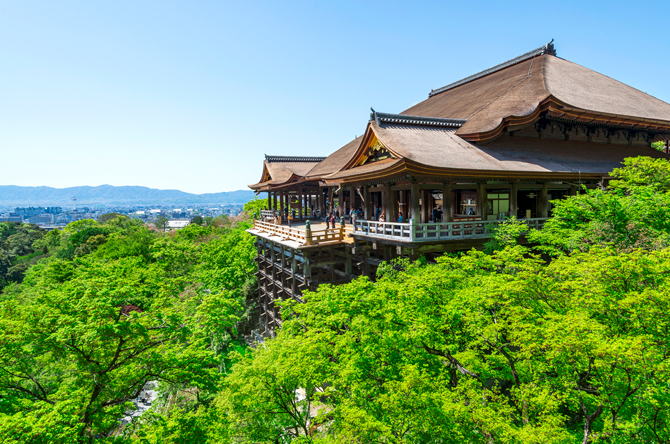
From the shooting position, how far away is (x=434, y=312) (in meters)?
9.30

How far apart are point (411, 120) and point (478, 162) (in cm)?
429

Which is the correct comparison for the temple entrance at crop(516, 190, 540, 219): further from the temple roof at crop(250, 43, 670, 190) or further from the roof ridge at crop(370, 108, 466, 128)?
the roof ridge at crop(370, 108, 466, 128)

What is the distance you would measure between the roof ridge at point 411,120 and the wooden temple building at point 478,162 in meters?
0.06

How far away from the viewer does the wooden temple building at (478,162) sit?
1440 cm

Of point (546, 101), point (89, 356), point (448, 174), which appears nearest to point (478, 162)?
point (448, 174)

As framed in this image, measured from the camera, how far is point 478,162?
15078 millimetres

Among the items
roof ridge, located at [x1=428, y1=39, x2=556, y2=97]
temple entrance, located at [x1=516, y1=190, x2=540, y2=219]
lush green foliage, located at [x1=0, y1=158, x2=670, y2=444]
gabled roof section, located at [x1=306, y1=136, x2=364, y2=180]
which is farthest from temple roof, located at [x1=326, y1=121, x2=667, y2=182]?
roof ridge, located at [x1=428, y1=39, x2=556, y2=97]

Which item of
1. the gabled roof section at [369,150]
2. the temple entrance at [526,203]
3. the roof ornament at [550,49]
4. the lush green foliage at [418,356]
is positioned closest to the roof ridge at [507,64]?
the roof ornament at [550,49]

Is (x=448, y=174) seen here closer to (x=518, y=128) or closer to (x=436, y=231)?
(x=436, y=231)

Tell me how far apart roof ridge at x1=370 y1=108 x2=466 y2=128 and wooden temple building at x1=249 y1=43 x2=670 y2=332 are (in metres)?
0.06

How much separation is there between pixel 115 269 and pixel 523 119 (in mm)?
27914

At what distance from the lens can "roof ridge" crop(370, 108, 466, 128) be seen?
16.3 m

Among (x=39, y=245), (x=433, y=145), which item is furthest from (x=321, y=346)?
(x=39, y=245)

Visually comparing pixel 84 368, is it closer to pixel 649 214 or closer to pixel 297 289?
pixel 297 289
